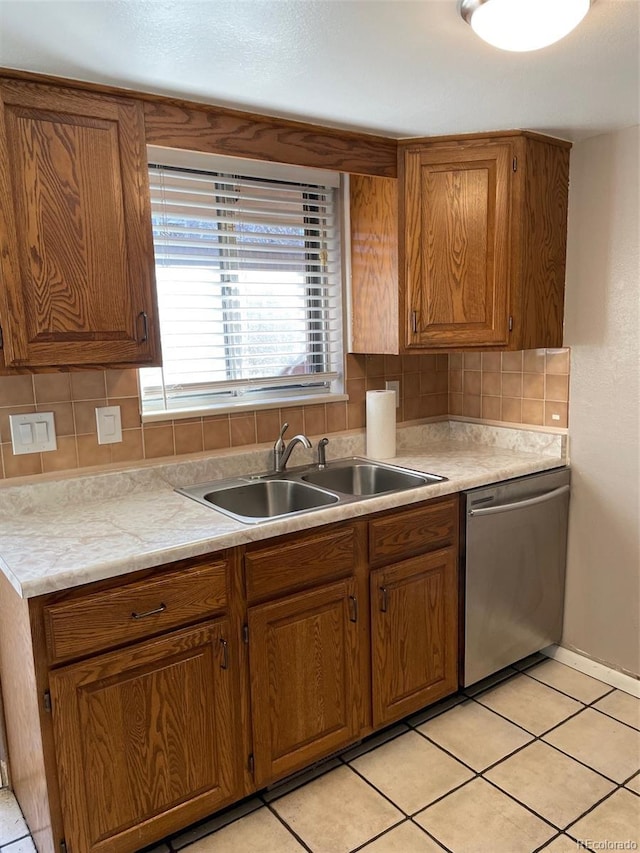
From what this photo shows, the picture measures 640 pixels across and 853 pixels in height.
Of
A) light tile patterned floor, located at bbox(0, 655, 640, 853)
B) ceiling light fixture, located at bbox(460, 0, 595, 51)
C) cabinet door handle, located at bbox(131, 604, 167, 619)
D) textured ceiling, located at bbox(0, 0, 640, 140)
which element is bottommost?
light tile patterned floor, located at bbox(0, 655, 640, 853)

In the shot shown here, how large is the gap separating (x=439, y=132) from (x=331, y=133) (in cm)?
41

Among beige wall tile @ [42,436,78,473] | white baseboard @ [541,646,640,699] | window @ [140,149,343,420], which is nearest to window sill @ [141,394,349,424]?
window @ [140,149,343,420]

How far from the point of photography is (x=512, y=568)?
250cm

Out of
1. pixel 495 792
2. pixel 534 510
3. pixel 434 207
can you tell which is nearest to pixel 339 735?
pixel 495 792

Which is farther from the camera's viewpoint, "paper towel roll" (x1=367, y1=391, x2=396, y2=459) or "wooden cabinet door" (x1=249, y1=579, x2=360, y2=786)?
"paper towel roll" (x1=367, y1=391, x2=396, y2=459)

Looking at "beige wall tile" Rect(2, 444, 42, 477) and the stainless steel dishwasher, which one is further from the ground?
"beige wall tile" Rect(2, 444, 42, 477)

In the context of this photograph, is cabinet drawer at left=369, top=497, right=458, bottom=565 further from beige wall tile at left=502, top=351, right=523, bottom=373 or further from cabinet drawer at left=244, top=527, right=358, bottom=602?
beige wall tile at left=502, top=351, right=523, bottom=373

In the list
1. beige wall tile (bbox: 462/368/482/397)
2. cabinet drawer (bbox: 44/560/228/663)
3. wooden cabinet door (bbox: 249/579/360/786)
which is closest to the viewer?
cabinet drawer (bbox: 44/560/228/663)

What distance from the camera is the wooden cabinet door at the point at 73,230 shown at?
1.68 metres

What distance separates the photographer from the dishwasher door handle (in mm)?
2358

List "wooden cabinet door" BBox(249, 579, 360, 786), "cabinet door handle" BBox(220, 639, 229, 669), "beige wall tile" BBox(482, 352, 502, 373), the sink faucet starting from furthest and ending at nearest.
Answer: "beige wall tile" BBox(482, 352, 502, 373)
the sink faucet
"wooden cabinet door" BBox(249, 579, 360, 786)
"cabinet door handle" BBox(220, 639, 229, 669)

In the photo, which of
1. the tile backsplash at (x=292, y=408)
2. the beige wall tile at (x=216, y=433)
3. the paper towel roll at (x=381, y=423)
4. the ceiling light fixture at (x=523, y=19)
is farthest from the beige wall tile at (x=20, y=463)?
the ceiling light fixture at (x=523, y=19)

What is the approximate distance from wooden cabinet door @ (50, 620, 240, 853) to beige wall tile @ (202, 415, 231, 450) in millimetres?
805

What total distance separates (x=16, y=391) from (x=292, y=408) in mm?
1047
